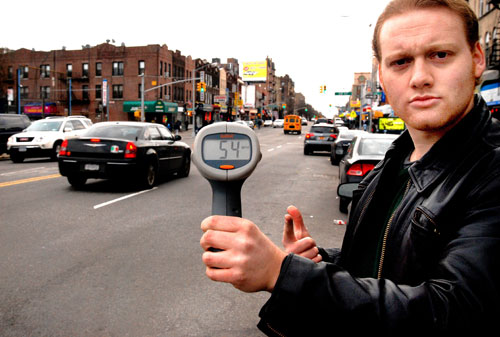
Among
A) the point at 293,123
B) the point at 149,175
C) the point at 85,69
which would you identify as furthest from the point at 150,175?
the point at 85,69

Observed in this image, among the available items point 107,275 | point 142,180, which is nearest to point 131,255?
point 107,275

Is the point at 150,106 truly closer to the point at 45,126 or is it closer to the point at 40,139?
the point at 45,126

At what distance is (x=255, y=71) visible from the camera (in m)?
125

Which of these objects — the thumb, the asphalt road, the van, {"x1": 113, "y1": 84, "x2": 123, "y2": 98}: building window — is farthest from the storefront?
the thumb

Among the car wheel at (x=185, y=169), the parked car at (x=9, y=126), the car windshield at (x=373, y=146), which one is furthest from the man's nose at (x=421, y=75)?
the parked car at (x=9, y=126)

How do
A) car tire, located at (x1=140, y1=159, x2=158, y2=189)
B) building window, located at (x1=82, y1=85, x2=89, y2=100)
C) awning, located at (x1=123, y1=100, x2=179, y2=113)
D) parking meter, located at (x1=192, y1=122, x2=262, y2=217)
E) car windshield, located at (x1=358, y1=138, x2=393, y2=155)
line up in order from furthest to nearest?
building window, located at (x1=82, y1=85, x2=89, y2=100) < awning, located at (x1=123, y1=100, x2=179, y2=113) < car tire, located at (x1=140, y1=159, x2=158, y2=189) < car windshield, located at (x1=358, y1=138, x2=393, y2=155) < parking meter, located at (x1=192, y1=122, x2=262, y2=217)

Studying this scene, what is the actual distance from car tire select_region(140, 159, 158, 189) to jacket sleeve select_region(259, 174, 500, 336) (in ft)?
34.0

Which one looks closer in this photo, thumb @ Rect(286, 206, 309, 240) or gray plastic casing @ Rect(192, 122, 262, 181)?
gray plastic casing @ Rect(192, 122, 262, 181)

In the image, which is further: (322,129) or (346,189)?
(322,129)

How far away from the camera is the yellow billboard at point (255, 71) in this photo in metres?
123

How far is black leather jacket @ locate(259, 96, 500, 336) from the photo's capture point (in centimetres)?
99

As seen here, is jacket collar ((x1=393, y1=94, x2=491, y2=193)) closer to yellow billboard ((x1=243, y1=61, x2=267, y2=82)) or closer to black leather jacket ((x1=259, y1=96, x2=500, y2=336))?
black leather jacket ((x1=259, y1=96, x2=500, y2=336))

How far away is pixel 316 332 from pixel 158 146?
446 inches

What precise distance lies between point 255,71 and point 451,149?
415 ft
